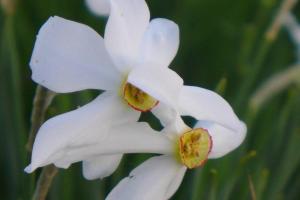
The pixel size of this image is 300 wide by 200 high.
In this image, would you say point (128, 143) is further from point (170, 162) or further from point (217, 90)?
point (217, 90)

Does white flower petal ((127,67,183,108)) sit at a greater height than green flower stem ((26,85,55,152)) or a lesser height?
greater

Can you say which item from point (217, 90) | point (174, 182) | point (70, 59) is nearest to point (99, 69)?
point (70, 59)

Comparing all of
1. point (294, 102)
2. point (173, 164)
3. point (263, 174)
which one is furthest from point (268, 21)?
point (173, 164)

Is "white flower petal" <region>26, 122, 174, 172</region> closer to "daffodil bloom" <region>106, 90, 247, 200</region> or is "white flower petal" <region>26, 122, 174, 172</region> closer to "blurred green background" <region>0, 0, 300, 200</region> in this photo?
"daffodil bloom" <region>106, 90, 247, 200</region>

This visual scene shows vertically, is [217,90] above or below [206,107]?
below

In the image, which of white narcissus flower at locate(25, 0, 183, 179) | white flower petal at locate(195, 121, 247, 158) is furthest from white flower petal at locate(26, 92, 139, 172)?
white flower petal at locate(195, 121, 247, 158)

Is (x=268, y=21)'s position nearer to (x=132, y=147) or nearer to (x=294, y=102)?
(x=294, y=102)
